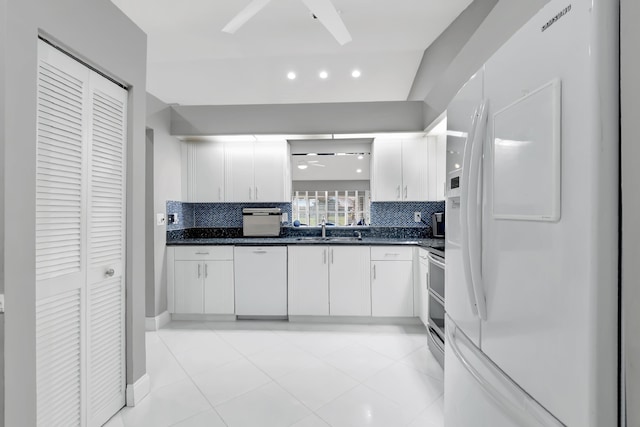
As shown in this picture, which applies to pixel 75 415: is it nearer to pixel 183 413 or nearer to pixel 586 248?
pixel 183 413

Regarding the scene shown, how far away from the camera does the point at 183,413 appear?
187 centimetres

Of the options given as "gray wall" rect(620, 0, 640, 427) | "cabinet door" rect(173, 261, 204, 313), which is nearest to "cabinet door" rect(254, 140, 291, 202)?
"cabinet door" rect(173, 261, 204, 313)

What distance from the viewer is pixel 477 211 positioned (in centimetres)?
99

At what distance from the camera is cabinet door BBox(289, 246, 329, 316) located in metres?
3.37

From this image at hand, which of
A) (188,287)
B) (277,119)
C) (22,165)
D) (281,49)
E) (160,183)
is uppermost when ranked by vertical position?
(281,49)

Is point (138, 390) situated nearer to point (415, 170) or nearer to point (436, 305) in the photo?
point (436, 305)

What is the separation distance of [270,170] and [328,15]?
2.12 metres

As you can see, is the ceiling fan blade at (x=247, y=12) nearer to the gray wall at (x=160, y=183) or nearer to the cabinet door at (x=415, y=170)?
the gray wall at (x=160, y=183)

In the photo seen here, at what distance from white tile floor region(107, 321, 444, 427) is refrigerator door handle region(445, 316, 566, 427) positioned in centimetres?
97

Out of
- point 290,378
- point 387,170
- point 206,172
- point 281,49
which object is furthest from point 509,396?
point 206,172

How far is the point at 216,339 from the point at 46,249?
6.31 ft

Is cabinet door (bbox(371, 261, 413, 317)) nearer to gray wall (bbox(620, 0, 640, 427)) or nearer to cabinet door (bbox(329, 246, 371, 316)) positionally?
cabinet door (bbox(329, 246, 371, 316))

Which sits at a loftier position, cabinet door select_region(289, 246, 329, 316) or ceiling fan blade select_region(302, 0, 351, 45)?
ceiling fan blade select_region(302, 0, 351, 45)

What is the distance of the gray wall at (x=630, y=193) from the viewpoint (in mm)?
591
